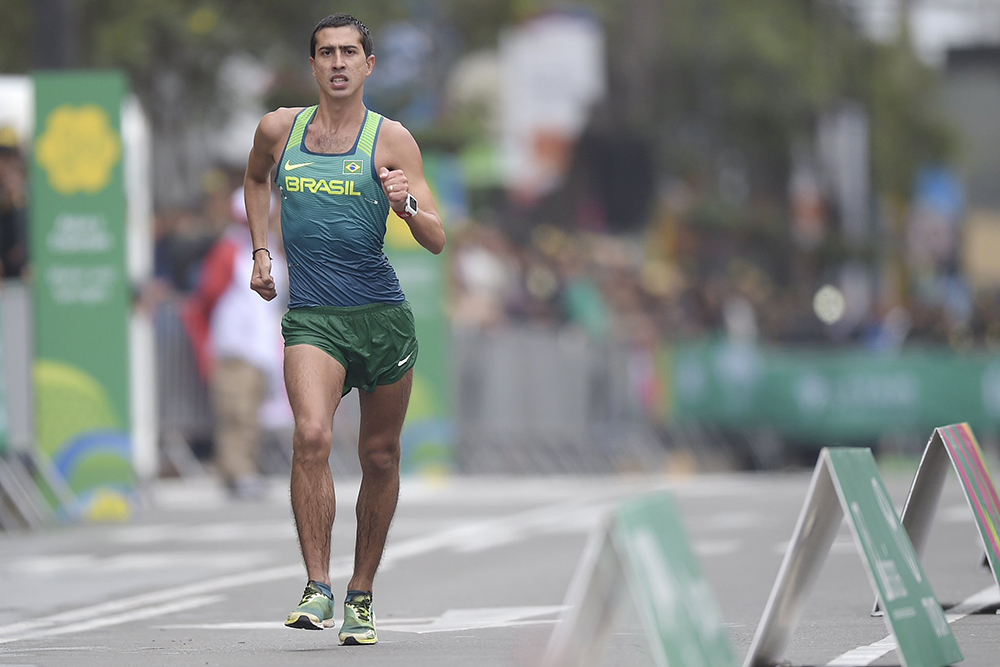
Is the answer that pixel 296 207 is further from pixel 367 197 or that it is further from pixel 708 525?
pixel 708 525

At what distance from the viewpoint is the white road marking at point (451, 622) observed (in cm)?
903

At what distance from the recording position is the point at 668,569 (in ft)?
18.9

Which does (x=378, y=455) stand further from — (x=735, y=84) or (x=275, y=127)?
(x=735, y=84)

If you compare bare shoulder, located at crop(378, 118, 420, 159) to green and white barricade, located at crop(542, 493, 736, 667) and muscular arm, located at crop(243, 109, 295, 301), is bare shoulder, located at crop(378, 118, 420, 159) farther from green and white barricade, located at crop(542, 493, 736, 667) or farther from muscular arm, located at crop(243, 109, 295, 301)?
green and white barricade, located at crop(542, 493, 736, 667)

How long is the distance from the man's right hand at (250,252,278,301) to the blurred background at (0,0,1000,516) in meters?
7.09

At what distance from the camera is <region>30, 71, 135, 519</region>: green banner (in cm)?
1570

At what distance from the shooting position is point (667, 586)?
567 cm

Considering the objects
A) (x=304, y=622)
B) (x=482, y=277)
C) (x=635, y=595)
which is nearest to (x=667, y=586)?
(x=635, y=595)

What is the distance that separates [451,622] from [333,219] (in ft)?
5.98

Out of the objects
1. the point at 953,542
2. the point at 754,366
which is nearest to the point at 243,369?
the point at 953,542

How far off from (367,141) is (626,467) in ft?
53.8

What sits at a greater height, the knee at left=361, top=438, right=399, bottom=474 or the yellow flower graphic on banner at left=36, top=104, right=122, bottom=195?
the yellow flower graphic on banner at left=36, top=104, right=122, bottom=195

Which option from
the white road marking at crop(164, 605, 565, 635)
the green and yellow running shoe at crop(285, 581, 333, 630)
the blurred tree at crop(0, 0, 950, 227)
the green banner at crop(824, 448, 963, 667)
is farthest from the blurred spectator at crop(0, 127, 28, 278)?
the blurred tree at crop(0, 0, 950, 227)

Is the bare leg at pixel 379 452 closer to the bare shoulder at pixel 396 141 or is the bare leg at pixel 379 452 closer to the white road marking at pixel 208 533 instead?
the bare shoulder at pixel 396 141
